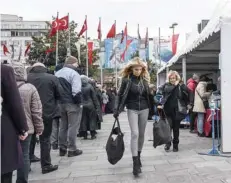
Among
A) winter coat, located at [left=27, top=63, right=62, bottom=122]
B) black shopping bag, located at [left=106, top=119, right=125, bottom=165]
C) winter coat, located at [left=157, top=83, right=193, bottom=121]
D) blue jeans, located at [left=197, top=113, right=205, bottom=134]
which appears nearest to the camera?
black shopping bag, located at [left=106, top=119, right=125, bottom=165]

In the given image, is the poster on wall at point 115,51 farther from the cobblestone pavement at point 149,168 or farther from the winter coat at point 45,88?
the winter coat at point 45,88

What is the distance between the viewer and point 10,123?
3.48m

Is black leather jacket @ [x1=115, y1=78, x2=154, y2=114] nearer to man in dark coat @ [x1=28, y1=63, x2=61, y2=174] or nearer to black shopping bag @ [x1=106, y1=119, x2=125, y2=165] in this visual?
black shopping bag @ [x1=106, y1=119, x2=125, y2=165]

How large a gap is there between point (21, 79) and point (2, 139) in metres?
1.63

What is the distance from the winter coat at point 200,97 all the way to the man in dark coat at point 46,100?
4.84 metres

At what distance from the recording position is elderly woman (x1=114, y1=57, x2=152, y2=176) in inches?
231

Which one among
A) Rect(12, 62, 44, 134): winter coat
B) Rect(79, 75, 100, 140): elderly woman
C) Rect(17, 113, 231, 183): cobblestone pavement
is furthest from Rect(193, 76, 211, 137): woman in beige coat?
Rect(12, 62, 44, 134): winter coat

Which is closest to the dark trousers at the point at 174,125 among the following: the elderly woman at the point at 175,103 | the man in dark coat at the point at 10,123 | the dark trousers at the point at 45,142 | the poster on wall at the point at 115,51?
the elderly woman at the point at 175,103

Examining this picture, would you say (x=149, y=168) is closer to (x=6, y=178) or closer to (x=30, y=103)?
(x=30, y=103)

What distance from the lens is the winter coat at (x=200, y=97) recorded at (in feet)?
32.2

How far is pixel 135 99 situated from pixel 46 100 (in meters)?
1.43

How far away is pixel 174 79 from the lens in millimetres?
7844

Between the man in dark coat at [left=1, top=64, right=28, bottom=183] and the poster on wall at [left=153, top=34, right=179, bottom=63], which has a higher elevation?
the poster on wall at [left=153, top=34, right=179, bottom=63]

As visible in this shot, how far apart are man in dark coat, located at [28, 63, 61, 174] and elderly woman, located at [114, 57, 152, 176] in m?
1.06
